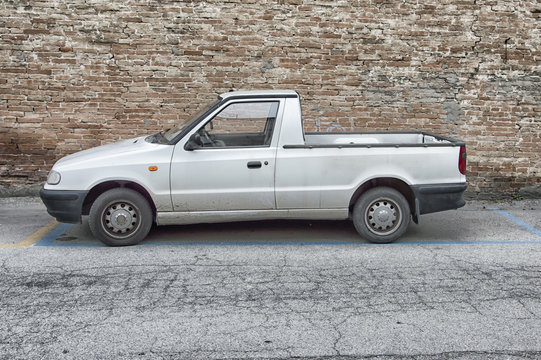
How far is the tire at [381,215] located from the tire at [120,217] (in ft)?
8.01

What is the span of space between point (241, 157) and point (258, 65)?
10.5ft

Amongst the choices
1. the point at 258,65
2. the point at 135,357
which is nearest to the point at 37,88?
the point at 258,65

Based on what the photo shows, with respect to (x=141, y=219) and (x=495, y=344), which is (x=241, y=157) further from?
(x=495, y=344)

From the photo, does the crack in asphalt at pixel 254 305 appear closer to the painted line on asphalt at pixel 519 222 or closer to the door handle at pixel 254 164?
the door handle at pixel 254 164

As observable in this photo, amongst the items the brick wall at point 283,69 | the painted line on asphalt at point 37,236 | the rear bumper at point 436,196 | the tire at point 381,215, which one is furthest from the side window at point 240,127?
the brick wall at point 283,69

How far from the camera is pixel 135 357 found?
12.6 ft

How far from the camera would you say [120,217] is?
6.45m

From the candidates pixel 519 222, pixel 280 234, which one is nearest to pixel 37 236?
pixel 280 234

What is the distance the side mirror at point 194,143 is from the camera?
21.2ft

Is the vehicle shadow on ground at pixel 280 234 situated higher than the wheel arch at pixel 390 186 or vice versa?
the wheel arch at pixel 390 186

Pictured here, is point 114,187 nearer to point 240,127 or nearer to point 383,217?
point 240,127

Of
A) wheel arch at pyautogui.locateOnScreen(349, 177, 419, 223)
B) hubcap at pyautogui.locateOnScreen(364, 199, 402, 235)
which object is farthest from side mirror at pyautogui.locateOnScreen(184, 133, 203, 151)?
hubcap at pyautogui.locateOnScreen(364, 199, 402, 235)

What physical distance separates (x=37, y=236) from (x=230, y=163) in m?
2.63

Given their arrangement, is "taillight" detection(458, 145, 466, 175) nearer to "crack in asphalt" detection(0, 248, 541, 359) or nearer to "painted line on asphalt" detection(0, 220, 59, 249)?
"crack in asphalt" detection(0, 248, 541, 359)
